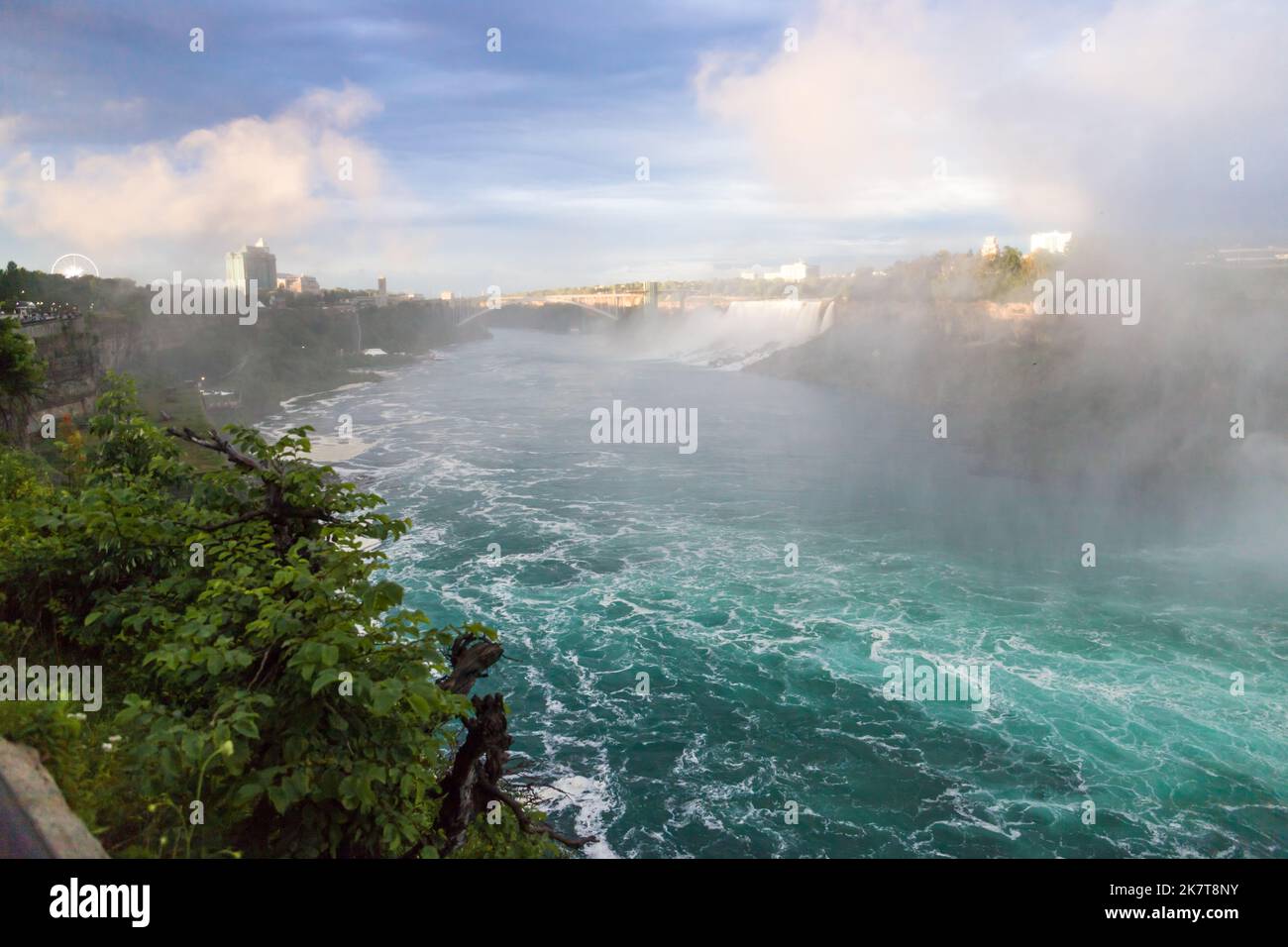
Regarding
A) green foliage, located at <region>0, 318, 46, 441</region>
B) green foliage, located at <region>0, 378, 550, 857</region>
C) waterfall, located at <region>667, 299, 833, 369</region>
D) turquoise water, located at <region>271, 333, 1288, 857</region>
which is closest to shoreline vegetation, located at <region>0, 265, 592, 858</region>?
green foliage, located at <region>0, 378, 550, 857</region>

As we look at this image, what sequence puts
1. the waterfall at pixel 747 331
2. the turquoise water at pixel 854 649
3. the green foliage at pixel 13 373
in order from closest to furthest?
1. the turquoise water at pixel 854 649
2. the green foliage at pixel 13 373
3. the waterfall at pixel 747 331

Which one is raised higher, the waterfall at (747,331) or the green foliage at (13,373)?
the waterfall at (747,331)

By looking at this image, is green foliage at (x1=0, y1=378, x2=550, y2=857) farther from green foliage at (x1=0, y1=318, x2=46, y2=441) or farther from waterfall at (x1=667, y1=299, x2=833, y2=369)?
waterfall at (x1=667, y1=299, x2=833, y2=369)

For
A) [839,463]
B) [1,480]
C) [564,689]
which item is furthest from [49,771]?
[839,463]

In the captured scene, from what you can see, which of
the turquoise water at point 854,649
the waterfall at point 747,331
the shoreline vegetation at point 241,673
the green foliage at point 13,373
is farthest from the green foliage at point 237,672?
the waterfall at point 747,331

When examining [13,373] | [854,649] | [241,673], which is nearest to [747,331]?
[854,649]

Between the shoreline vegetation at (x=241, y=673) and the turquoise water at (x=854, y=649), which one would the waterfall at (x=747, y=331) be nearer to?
the turquoise water at (x=854, y=649)
